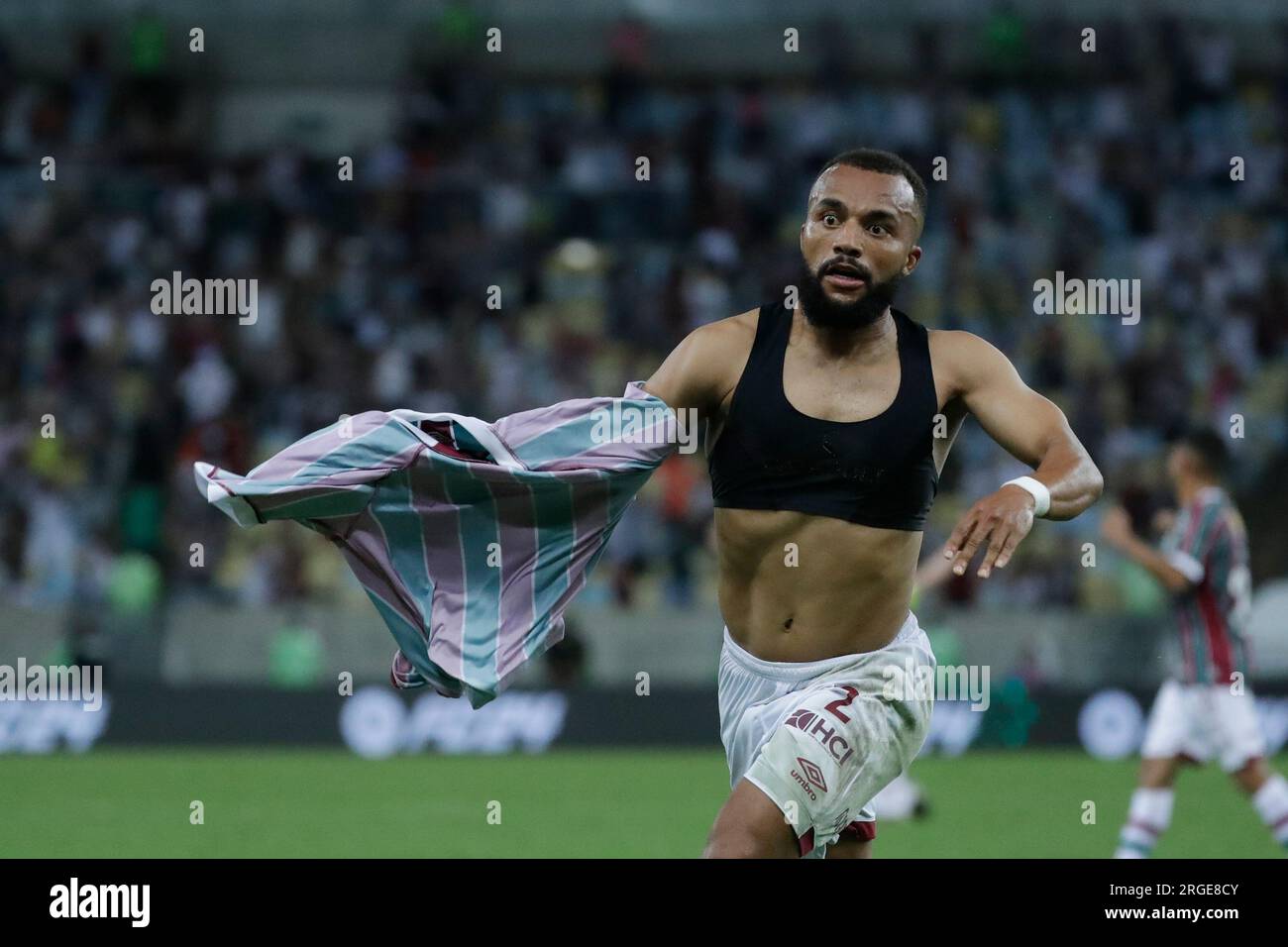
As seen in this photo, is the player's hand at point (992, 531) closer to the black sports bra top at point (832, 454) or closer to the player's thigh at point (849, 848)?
the black sports bra top at point (832, 454)

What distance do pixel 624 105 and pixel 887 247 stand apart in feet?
54.6

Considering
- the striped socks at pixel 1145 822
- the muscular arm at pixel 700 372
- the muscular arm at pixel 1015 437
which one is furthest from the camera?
the striped socks at pixel 1145 822

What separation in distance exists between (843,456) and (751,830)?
1215 mm

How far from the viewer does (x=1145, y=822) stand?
965 centimetres

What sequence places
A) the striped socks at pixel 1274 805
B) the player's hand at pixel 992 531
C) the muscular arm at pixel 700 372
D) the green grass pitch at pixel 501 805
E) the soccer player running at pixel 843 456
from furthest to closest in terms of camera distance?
1. the green grass pitch at pixel 501 805
2. the striped socks at pixel 1274 805
3. the muscular arm at pixel 700 372
4. the soccer player running at pixel 843 456
5. the player's hand at pixel 992 531

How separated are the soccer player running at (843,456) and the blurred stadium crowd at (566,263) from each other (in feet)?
35.8

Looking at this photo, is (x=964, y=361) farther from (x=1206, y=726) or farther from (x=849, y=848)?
(x=1206, y=726)

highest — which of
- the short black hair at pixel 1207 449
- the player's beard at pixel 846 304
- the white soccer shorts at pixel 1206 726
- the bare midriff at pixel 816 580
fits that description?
the player's beard at pixel 846 304

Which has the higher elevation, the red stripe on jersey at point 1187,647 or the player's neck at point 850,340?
the player's neck at point 850,340

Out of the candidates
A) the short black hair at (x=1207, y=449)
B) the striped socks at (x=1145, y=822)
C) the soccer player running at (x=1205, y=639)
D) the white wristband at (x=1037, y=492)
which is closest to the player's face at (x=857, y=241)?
the white wristband at (x=1037, y=492)

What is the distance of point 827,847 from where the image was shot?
19.8 feet

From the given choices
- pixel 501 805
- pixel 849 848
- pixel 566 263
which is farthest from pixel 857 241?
pixel 566 263

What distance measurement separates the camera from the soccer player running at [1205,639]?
9922 millimetres

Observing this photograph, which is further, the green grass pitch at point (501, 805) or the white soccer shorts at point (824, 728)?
the green grass pitch at point (501, 805)
